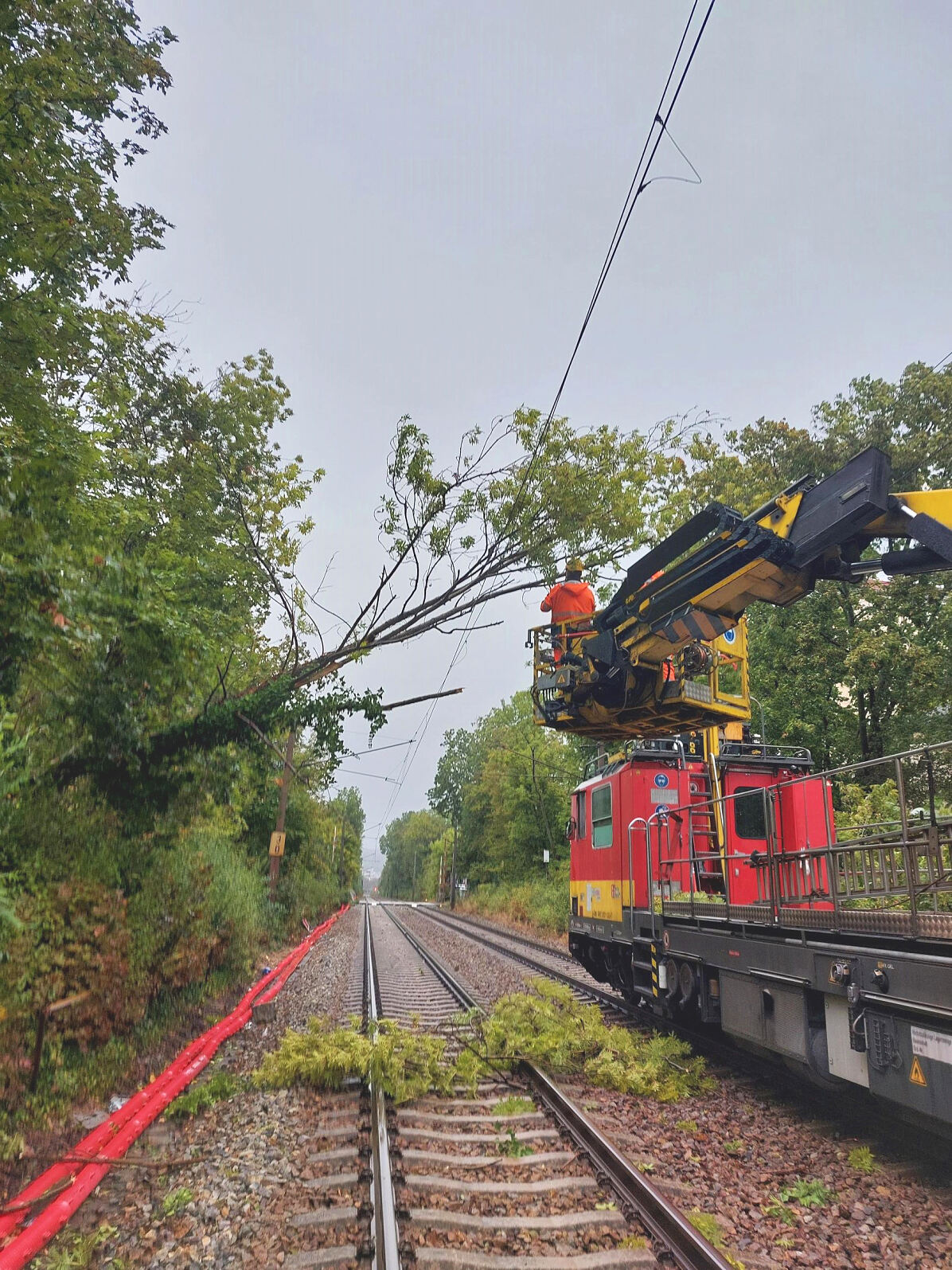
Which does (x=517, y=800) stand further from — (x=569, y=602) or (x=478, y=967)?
(x=569, y=602)

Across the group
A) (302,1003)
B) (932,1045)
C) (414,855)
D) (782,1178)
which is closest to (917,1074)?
(932,1045)

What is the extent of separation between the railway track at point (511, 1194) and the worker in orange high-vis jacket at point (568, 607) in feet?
15.8

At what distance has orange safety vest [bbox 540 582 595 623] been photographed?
955 cm

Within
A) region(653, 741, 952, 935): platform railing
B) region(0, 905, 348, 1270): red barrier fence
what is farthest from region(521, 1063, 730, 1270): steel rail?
region(0, 905, 348, 1270): red barrier fence

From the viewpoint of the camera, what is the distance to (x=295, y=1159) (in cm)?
496

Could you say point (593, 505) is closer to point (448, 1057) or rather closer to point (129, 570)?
point (129, 570)

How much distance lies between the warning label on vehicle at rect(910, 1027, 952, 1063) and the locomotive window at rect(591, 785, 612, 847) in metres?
5.76

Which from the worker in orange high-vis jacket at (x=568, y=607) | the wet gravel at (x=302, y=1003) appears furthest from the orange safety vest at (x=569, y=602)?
the wet gravel at (x=302, y=1003)

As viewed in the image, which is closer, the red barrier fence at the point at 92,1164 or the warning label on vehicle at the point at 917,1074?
the red barrier fence at the point at 92,1164

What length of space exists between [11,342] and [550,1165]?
9000mm

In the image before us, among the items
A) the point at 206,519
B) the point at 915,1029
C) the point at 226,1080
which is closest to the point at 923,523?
the point at 915,1029

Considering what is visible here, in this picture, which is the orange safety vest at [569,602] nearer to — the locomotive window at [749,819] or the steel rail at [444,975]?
A: the locomotive window at [749,819]

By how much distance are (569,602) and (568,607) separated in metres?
0.07

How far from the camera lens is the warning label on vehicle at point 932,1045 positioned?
156 inches
